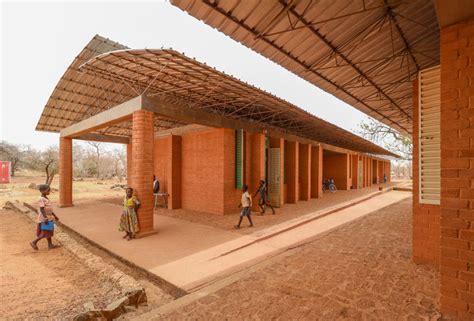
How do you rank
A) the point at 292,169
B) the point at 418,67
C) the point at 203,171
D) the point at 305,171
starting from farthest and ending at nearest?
the point at 305,171, the point at 292,169, the point at 203,171, the point at 418,67

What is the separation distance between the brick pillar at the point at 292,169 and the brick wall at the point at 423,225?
812 cm

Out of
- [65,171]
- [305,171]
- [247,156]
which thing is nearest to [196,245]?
[247,156]

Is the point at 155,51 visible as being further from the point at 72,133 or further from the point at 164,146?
the point at 72,133

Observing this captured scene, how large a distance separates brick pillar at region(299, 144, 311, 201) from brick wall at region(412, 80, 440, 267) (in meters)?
9.45

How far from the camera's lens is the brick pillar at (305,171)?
13828mm

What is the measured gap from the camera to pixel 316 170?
1503 cm

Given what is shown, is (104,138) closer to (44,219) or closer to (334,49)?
(44,219)

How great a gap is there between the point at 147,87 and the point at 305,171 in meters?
10.5

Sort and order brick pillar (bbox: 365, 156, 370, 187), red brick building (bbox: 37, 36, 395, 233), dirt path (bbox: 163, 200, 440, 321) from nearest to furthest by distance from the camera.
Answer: dirt path (bbox: 163, 200, 440, 321) < red brick building (bbox: 37, 36, 395, 233) < brick pillar (bbox: 365, 156, 370, 187)

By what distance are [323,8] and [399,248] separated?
5430 millimetres

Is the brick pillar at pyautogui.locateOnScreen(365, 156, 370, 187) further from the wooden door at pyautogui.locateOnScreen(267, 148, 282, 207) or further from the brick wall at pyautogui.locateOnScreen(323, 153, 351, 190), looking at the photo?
the wooden door at pyautogui.locateOnScreen(267, 148, 282, 207)

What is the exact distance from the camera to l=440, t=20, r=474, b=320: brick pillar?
2414mm

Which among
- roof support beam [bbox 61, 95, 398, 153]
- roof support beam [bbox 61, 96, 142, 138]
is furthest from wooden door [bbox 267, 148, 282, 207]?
roof support beam [bbox 61, 96, 142, 138]

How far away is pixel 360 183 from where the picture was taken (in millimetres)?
22438
